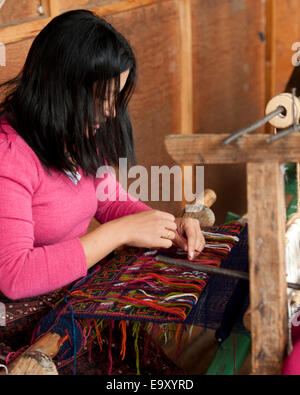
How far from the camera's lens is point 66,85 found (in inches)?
47.4

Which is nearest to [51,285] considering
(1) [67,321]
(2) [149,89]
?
(1) [67,321]

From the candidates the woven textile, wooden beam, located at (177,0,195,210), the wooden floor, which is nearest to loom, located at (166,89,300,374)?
the woven textile

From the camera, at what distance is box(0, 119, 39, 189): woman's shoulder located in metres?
1.19

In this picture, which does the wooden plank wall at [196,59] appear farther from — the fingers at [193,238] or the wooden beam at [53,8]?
the fingers at [193,238]

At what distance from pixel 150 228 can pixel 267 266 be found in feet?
1.35

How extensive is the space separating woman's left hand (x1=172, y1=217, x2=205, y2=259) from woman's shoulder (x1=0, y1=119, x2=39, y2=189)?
1.30 feet

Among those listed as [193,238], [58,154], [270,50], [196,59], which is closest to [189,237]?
[193,238]

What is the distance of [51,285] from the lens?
1187mm

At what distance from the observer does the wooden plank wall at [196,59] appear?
1923mm

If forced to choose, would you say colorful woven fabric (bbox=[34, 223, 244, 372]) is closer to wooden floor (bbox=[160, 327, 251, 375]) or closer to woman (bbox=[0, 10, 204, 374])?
woman (bbox=[0, 10, 204, 374])

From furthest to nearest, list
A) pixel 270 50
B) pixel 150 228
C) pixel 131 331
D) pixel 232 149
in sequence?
pixel 270 50
pixel 131 331
pixel 150 228
pixel 232 149

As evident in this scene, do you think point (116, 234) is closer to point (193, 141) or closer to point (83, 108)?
point (83, 108)

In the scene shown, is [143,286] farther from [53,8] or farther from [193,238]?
[53,8]
